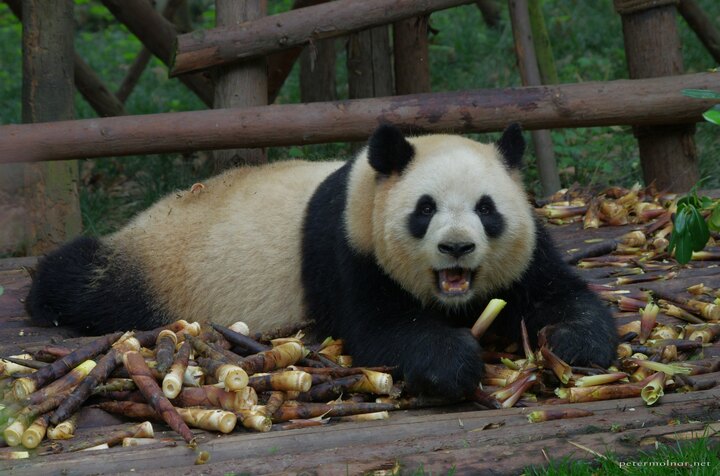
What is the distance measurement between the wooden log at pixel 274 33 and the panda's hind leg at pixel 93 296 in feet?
5.43

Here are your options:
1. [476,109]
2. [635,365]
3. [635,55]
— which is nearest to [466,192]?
[635,365]

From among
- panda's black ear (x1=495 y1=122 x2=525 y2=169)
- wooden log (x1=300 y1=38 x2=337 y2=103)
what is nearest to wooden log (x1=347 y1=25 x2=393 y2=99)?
wooden log (x1=300 y1=38 x2=337 y2=103)

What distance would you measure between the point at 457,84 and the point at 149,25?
401cm

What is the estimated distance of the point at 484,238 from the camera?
3916 mm

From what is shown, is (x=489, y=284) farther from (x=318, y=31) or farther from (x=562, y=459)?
(x=318, y=31)

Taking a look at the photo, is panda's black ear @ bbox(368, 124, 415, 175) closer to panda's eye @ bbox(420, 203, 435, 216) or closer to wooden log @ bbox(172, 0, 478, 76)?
panda's eye @ bbox(420, 203, 435, 216)

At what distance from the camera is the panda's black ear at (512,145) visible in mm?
4395

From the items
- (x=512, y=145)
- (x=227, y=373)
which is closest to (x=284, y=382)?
(x=227, y=373)

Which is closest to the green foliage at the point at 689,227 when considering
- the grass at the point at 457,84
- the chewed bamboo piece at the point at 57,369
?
the chewed bamboo piece at the point at 57,369

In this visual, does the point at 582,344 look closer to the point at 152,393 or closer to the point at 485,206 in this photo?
the point at 485,206

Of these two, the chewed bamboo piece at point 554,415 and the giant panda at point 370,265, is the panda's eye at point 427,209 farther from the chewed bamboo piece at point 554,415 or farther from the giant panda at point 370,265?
the chewed bamboo piece at point 554,415

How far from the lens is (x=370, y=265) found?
427 cm

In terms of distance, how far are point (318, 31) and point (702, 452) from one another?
423 cm

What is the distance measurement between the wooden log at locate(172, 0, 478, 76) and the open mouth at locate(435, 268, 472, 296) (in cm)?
291
